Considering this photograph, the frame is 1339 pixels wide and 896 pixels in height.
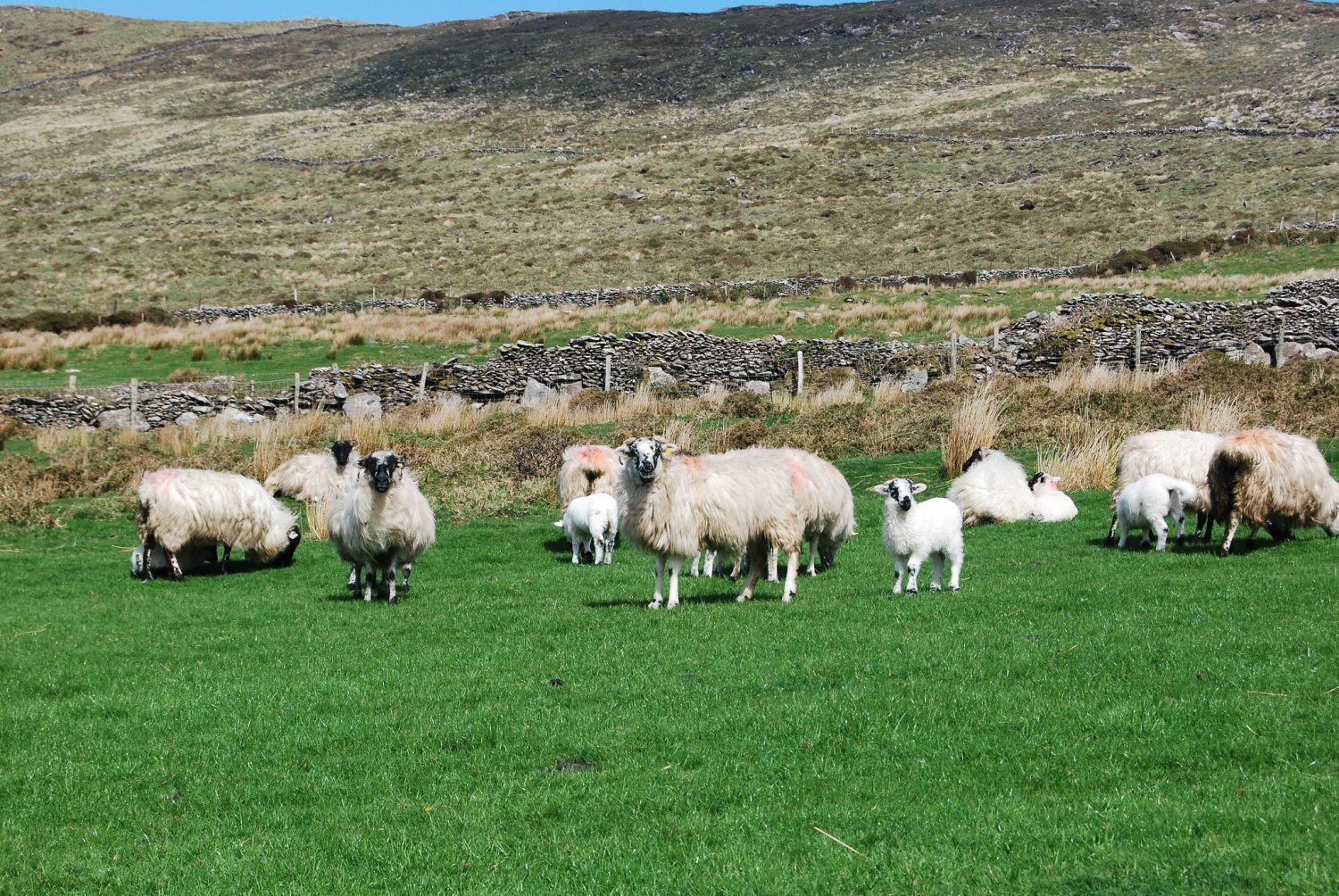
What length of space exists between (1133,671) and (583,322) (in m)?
43.0

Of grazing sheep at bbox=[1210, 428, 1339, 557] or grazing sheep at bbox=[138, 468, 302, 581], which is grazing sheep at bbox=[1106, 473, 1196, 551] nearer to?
grazing sheep at bbox=[1210, 428, 1339, 557]

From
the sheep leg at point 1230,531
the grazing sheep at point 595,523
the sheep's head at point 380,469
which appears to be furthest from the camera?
the grazing sheep at point 595,523

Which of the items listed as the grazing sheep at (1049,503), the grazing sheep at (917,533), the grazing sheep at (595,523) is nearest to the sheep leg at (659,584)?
the grazing sheep at (917,533)

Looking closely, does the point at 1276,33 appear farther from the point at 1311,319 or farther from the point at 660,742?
the point at 660,742

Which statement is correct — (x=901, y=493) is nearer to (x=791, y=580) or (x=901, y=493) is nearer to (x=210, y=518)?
(x=791, y=580)

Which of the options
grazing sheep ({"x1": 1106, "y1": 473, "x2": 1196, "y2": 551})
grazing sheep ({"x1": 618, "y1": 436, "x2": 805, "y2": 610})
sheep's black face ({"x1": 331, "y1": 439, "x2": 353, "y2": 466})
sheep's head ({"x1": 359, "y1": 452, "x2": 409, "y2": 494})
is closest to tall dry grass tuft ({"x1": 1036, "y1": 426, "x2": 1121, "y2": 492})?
grazing sheep ({"x1": 1106, "y1": 473, "x2": 1196, "y2": 551})

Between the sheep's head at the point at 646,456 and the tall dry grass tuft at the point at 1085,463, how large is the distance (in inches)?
422

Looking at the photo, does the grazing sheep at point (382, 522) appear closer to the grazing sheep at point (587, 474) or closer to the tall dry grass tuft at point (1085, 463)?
the grazing sheep at point (587, 474)

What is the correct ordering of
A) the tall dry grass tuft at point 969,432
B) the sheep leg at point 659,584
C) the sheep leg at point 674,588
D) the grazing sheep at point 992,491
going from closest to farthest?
the sheep leg at point 674,588 → the sheep leg at point 659,584 → the grazing sheep at point 992,491 → the tall dry grass tuft at point 969,432

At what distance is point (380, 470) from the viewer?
14.6m

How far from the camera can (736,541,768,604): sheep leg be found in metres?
13.5

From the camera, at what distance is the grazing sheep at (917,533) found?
13.1 meters

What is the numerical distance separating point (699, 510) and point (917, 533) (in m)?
2.30

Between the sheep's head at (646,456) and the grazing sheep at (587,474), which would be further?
the grazing sheep at (587,474)
